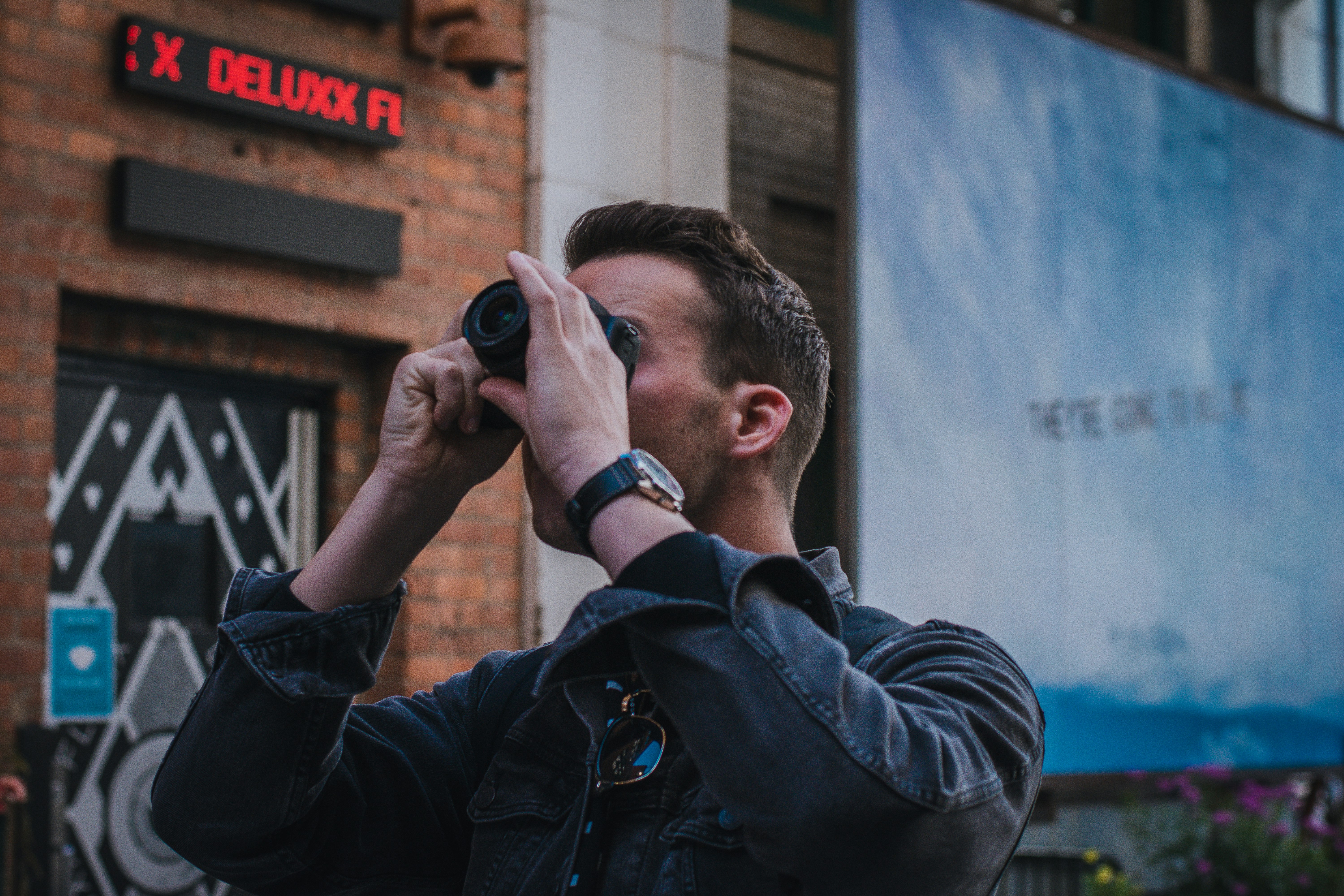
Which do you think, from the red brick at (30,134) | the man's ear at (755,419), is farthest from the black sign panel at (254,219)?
the man's ear at (755,419)

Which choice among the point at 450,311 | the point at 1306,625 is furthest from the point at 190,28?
the point at 1306,625

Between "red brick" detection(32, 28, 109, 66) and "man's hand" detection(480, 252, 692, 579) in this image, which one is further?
"red brick" detection(32, 28, 109, 66)

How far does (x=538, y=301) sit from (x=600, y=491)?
0.77 ft

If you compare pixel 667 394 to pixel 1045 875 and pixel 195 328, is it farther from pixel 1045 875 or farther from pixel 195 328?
pixel 1045 875

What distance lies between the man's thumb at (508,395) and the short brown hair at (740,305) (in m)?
0.34

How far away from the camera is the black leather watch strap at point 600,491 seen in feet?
4.82

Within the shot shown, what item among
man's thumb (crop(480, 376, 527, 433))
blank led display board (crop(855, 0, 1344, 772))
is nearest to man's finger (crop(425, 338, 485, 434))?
man's thumb (crop(480, 376, 527, 433))

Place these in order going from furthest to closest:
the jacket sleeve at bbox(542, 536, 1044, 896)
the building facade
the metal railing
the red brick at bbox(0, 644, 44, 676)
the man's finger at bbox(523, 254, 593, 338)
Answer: the metal railing
the building facade
the red brick at bbox(0, 644, 44, 676)
the man's finger at bbox(523, 254, 593, 338)
the jacket sleeve at bbox(542, 536, 1044, 896)

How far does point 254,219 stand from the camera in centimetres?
512

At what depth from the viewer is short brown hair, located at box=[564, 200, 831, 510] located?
76.3 inches

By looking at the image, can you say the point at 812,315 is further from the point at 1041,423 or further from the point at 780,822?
the point at 1041,423

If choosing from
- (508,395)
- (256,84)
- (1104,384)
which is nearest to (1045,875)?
(1104,384)

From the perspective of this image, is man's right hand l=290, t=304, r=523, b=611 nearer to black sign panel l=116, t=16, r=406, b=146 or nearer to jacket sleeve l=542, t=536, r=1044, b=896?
jacket sleeve l=542, t=536, r=1044, b=896

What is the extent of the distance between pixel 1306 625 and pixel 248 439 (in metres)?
6.11
